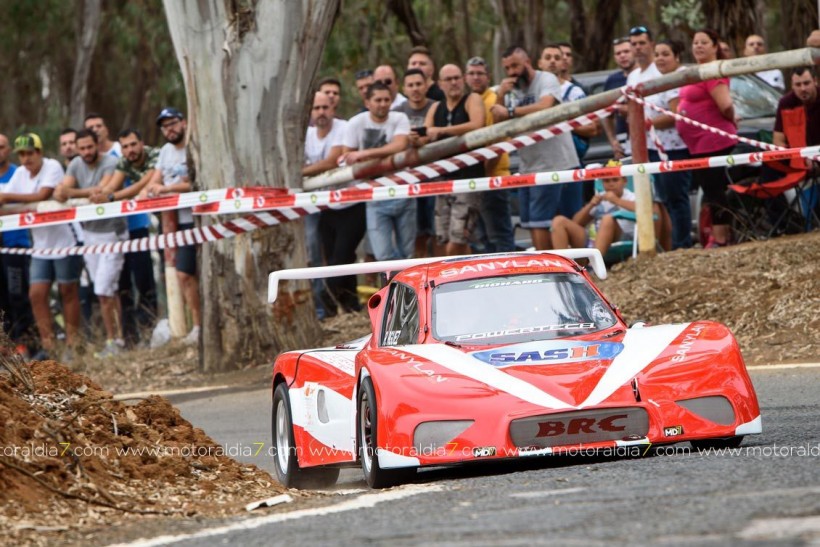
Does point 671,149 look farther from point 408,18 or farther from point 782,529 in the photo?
point 408,18

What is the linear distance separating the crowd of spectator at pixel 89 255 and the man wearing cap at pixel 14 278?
1 cm

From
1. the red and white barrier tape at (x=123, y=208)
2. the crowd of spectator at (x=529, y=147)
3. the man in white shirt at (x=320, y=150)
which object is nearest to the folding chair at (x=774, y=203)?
the crowd of spectator at (x=529, y=147)

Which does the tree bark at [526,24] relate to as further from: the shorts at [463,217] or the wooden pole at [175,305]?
the shorts at [463,217]

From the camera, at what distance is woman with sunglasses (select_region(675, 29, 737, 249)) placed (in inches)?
582

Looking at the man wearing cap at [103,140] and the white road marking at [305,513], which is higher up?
the man wearing cap at [103,140]

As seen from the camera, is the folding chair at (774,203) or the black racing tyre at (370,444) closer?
the black racing tyre at (370,444)

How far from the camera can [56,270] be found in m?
18.1

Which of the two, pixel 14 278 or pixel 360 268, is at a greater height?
pixel 360 268

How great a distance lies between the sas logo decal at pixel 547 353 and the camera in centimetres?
802

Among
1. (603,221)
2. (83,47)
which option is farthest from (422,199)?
(83,47)

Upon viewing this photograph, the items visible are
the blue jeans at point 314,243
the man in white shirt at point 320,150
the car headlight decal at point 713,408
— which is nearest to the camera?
the car headlight decal at point 713,408

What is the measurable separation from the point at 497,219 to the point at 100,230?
4.96 metres

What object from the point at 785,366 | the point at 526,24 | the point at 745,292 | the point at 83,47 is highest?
the point at 83,47

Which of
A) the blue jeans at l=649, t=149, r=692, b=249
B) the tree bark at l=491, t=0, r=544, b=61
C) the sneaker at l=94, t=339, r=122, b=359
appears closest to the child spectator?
the blue jeans at l=649, t=149, r=692, b=249
